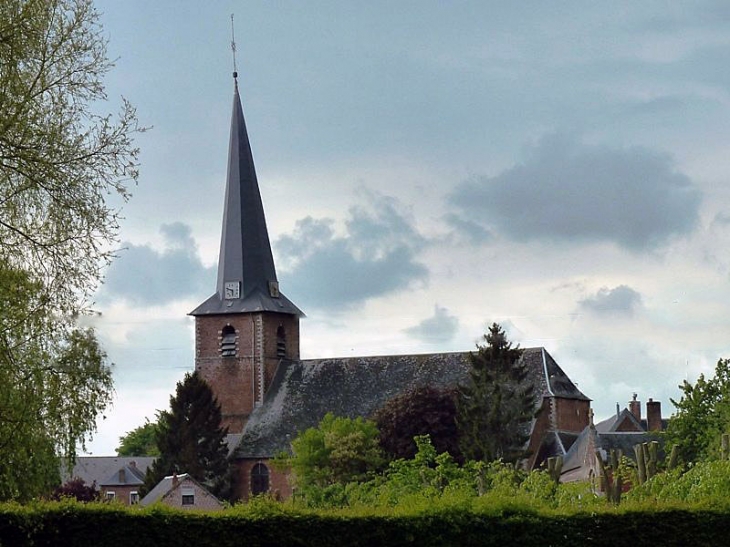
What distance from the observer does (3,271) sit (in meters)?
16.8

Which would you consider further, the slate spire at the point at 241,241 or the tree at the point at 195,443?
the slate spire at the point at 241,241

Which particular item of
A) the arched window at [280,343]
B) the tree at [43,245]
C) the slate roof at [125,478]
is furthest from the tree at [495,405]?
the tree at [43,245]

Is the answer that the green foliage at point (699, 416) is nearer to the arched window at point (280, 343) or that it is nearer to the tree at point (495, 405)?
the tree at point (495, 405)

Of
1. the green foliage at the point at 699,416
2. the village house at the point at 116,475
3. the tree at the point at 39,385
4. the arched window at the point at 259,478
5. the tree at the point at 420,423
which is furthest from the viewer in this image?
the village house at the point at 116,475

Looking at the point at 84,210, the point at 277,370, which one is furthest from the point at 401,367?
the point at 84,210

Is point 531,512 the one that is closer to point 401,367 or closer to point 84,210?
point 84,210

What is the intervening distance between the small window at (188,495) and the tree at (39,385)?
1814 inches

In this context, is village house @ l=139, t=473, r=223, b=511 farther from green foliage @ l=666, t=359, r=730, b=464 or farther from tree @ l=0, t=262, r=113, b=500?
tree @ l=0, t=262, r=113, b=500

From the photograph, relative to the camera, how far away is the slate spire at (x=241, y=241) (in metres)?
74.2

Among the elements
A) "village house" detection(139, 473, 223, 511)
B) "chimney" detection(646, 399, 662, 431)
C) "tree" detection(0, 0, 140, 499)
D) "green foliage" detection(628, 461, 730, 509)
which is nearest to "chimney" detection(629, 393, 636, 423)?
"chimney" detection(646, 399, 662, 431)

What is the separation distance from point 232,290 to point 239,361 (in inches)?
160

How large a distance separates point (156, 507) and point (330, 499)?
112 ft

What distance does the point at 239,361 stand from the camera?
74312 mm

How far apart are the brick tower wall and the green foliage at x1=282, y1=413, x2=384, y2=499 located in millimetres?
8280
